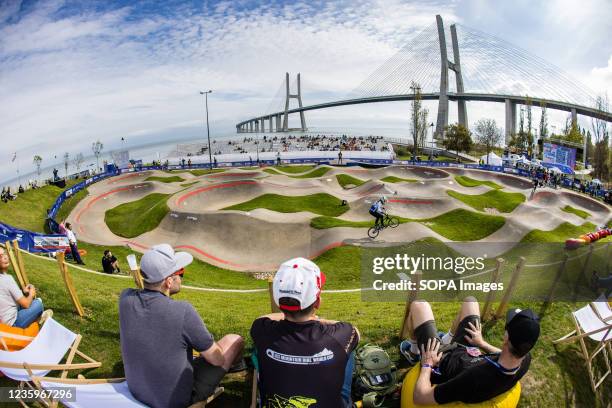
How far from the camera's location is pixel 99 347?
23.4 feet

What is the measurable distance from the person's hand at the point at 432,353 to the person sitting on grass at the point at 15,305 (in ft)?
20.8

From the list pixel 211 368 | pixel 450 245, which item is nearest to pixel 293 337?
pixel 211 368

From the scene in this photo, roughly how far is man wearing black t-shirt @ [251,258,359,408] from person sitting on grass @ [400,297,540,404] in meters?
1.15

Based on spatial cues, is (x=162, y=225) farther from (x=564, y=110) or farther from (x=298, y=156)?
(x=564, y=110)

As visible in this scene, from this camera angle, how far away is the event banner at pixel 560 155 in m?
54.0

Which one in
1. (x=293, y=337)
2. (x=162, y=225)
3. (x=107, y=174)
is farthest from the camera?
(x=107, y=174)

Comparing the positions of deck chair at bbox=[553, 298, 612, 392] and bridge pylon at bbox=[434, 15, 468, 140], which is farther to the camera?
bridge pylon at bbox=[434, 15, 468, 140]

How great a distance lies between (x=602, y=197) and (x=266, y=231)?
4046 cm

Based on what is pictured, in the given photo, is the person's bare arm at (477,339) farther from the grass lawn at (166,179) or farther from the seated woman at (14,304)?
the grass lawn at (166,179)

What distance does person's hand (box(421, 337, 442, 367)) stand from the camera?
15.1 ft

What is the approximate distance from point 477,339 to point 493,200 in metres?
34.8

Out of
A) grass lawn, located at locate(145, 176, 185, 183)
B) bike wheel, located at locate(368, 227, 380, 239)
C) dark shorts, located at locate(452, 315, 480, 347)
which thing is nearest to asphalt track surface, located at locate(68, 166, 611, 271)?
bike wheel, located at locate(368, 227, 380, 239)

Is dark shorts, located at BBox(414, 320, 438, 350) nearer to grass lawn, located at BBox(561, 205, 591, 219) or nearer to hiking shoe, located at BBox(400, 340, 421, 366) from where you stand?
hiking shoe, located at BBox(400, 340, 421, 366)

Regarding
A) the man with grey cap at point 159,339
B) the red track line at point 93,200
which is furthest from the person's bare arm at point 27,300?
the red track line at point 93,200
